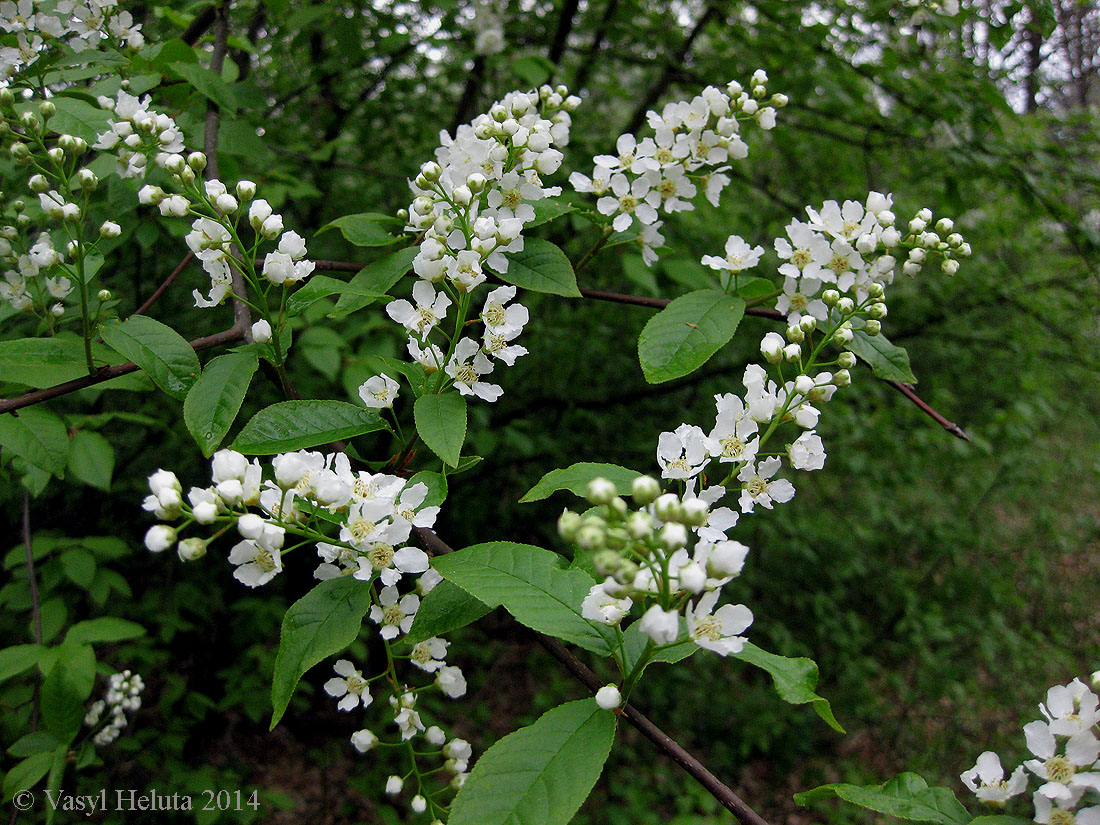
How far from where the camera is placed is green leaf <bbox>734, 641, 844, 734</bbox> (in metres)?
1.25

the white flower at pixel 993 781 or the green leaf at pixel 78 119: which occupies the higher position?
the green leaf at pixel 78 119

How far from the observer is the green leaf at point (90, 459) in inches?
97.3

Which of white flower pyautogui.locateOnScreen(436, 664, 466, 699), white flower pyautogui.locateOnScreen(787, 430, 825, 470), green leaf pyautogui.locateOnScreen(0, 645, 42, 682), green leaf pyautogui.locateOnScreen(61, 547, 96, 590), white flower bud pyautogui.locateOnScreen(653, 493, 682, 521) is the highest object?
white flower bud pyautogui.locateOnScreen(653, 493, 682, 521)

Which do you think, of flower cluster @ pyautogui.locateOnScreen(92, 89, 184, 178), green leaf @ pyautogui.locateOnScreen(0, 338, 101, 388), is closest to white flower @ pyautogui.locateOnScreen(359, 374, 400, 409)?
green leaf @ pyautogui.locateOnScreen(0, 338, 101, 388)

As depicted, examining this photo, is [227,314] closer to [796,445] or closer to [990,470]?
[796,445]

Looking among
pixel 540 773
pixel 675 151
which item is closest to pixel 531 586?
pixel 540 773

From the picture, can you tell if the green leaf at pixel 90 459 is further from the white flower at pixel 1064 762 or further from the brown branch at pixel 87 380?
the white flower at pixel 1064 762

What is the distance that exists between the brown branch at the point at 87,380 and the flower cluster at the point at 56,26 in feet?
4.22

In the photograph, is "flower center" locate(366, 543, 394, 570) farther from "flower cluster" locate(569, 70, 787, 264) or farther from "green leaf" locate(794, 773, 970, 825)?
"flower cluster" locate(569, 70, 787, 264)

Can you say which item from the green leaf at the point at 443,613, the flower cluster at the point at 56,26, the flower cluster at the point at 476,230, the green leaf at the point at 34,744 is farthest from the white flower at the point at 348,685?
the flower cluster at the point at 56,26

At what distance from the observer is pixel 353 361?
9.75 ft

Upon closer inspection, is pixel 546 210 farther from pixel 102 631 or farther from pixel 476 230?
pixel 102 631

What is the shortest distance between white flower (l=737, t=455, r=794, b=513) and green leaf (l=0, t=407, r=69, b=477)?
1868 mm

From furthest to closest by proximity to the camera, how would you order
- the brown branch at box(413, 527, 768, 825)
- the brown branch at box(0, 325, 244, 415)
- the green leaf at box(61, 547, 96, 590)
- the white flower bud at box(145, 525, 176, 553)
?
the green leaf at box(61, 547, 96, 590) < the brown branch at box(0, 325, 244, 415) < the brown branch at box(413, 527, 768, 825) < the white flower bud at box(145, 525, 176, 553)
